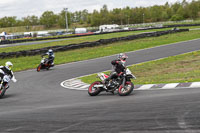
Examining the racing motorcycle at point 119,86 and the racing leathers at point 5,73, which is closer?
the racing motorcycle at point 119,86

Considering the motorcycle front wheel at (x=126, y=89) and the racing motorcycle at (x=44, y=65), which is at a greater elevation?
the motorcycle front wheel at (x=126, y=89)

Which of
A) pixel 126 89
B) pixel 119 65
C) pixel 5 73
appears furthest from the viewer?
pixel 5 73

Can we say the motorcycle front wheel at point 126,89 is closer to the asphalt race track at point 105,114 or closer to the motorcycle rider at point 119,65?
the asphalt race track at point 105,114

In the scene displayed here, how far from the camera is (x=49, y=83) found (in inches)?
606

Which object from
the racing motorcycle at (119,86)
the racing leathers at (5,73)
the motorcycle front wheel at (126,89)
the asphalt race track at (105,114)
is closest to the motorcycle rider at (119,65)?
the racing motorcycle at (119,86)

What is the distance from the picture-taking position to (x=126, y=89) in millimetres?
10234

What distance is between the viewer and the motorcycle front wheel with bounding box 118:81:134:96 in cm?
1005

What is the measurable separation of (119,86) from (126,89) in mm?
480

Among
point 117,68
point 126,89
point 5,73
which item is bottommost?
point 126,89

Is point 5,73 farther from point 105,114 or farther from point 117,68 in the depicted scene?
point 105,114

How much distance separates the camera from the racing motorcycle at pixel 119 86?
1021 centimetres

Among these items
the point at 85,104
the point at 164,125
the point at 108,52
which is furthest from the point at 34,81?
the point at 108,52

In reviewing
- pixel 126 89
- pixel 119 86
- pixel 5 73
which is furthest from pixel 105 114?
pixel 5 73

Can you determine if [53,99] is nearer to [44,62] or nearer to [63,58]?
[44,62]
